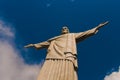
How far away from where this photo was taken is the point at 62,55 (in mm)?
16734

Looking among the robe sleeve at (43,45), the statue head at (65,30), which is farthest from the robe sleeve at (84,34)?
the robe sleeve at (43,45)

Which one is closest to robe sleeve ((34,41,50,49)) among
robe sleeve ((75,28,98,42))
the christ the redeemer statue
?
the christ the redeemer statue

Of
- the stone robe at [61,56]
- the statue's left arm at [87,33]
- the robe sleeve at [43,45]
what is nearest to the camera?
the stone robe at [61,56]

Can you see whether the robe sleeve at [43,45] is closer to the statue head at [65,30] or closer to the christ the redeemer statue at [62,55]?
the christ the redeemer statue at [62,55]

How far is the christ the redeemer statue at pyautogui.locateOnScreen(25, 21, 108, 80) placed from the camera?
1597cm

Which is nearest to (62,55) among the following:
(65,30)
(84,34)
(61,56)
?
(61,56)

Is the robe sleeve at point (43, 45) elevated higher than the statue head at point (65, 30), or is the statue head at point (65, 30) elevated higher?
the statue head at point (65, 30)

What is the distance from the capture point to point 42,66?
1675 cm

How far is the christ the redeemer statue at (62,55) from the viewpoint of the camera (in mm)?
15969

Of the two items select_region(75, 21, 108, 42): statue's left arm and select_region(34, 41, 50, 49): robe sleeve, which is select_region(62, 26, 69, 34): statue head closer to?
select_region(75, 21, 108, 42): statue's left arm

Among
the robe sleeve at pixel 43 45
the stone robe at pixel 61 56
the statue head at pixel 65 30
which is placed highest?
the statue head at pixel 65 30

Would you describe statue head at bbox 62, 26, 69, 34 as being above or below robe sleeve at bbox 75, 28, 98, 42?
above

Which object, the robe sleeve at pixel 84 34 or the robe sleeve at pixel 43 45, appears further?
the robe sleeve at pixel 43 45

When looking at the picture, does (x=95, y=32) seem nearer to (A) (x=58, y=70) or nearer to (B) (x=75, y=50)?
(B) (x=75, y=50)
